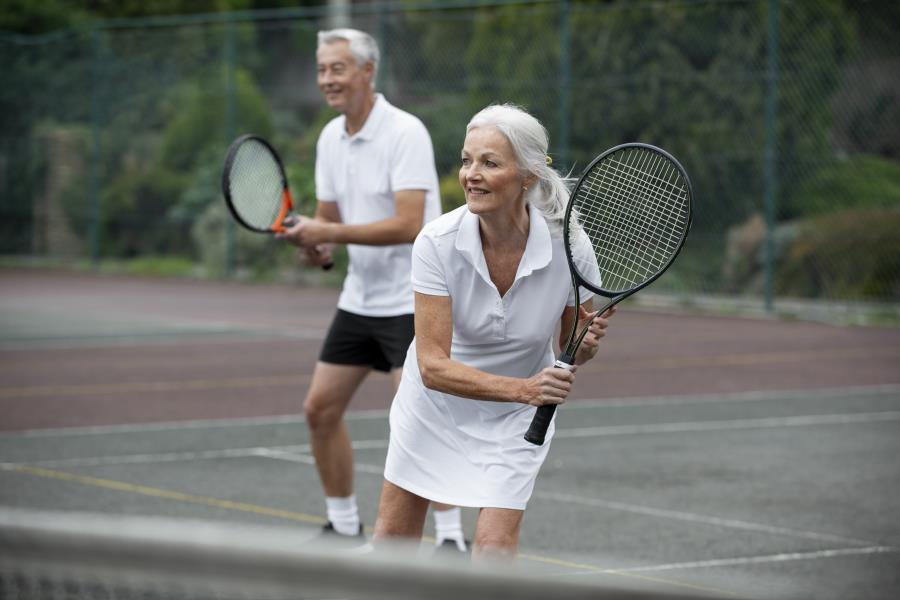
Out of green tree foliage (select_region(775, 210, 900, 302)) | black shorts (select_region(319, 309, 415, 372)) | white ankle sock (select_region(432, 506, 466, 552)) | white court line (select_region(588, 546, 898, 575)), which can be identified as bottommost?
green tree foliage (select_region(775, 210, 900, 302))

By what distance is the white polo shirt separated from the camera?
596 centimetres

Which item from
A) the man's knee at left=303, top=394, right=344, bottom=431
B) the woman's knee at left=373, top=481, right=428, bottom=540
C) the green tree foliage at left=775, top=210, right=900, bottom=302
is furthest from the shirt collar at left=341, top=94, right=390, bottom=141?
the green tree foliage at left=775, top=210, right=900, bottom=302

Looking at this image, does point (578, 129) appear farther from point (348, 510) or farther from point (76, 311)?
point (348, 510)

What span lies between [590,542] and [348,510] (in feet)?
3.17

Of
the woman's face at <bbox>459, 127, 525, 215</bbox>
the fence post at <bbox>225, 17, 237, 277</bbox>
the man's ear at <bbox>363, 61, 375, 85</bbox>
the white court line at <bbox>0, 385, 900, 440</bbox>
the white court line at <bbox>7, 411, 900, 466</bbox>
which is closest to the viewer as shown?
the woman's face at <bbox>459, 127, 525, 215</bbox>

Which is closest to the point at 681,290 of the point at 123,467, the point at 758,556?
the point at 123,467

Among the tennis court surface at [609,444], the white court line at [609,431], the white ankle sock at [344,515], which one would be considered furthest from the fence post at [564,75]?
the white ankle sock at [344,515]

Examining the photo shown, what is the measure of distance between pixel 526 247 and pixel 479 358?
13.1 inches

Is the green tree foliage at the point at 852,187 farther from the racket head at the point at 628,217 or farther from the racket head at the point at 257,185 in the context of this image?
the racket head at the point at 628,217

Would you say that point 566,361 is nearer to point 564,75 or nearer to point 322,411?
point 322,411

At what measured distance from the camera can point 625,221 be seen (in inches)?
175

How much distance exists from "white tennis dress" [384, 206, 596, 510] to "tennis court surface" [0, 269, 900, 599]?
15.6 inches

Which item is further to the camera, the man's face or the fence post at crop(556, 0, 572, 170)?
the fence post at crop(556, 0, 572, 170)

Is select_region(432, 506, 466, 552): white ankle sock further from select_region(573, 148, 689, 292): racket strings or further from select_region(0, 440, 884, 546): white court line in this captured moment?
select_region(573, 148, 689, 292): racket strings
